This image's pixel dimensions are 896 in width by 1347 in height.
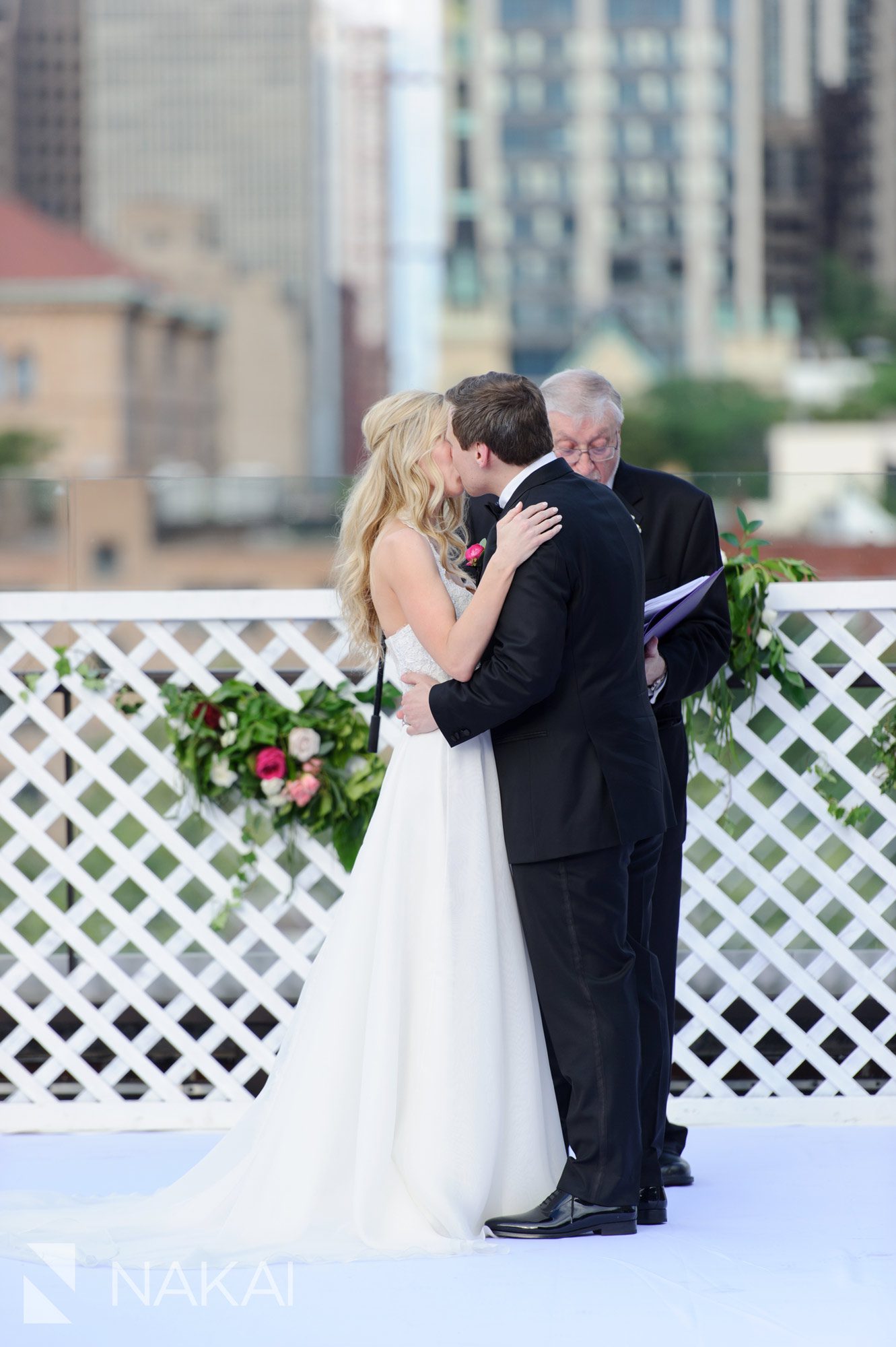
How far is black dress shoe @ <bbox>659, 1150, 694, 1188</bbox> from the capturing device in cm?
288

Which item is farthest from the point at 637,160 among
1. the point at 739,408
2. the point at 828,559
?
the point at 828,559

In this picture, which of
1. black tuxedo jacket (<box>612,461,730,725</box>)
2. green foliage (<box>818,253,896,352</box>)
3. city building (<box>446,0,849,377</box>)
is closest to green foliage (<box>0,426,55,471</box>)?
city building (<box>446,0,849,377</box>)

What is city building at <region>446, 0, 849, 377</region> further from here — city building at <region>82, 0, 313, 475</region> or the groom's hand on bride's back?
the groom's hand on bride's back

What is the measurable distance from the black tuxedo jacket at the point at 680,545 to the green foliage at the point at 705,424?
49.6 m

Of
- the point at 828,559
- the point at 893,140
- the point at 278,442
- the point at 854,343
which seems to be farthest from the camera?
the point at 893,140

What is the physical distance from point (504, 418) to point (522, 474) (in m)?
0.09

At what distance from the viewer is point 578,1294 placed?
2.34 metres

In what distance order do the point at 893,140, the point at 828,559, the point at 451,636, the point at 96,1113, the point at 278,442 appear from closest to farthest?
the point at 451,636
the point at 96,1113
the point at 828,559
the point at 278,442
the point at 893,140

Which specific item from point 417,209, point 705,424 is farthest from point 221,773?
point 417,209

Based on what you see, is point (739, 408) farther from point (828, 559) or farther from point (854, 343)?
point (828, 559)

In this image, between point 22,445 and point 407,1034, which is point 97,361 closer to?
point 22,445

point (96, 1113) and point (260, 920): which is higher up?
point (260, 920)

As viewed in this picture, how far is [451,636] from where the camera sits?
2.47 meters

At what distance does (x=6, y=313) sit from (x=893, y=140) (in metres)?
34.4
